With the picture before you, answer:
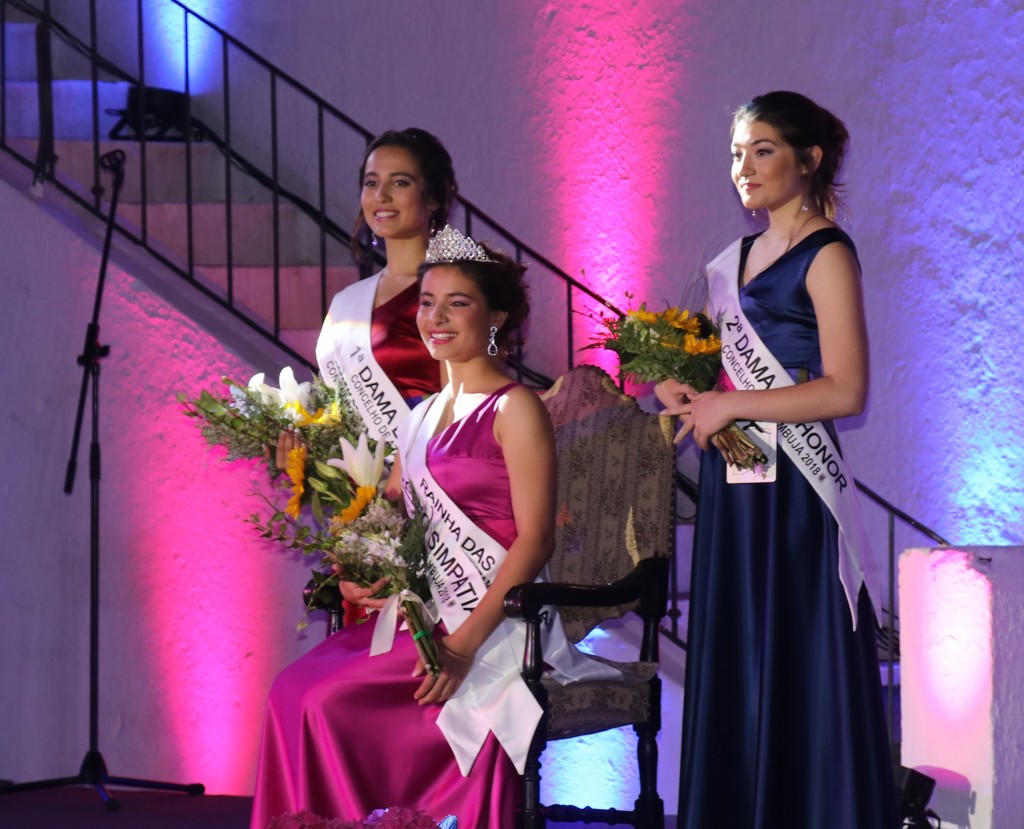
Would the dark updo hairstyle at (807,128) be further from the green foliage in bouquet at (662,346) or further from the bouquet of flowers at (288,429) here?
the bouquet of flowers at (288,429)

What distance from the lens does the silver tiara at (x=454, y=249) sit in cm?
261

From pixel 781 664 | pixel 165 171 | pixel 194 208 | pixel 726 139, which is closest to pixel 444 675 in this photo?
pixel 781 664

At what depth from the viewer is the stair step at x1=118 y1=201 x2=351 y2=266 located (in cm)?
472

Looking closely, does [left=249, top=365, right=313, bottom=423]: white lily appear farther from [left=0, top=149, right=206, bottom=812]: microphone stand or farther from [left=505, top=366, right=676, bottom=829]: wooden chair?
[left=0, top=149, right=206, bottom=812]: microphone stand

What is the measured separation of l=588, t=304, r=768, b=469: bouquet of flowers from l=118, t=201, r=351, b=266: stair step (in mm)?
2398

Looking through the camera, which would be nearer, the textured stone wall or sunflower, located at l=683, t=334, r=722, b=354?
sunflower, located at l=683, t=334, r=722, b=354

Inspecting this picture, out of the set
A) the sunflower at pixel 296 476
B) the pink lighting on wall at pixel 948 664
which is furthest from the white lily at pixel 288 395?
the pink lighting on wall at pixel 948 664

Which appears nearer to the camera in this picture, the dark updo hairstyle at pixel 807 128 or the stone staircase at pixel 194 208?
the dark updo hairstyle at pixel 807 128

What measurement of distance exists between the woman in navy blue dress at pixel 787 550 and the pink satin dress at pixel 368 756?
340mm

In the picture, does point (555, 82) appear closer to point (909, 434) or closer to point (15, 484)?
point (909, 434)

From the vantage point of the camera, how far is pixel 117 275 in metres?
3.98

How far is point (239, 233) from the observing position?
16.2 feet

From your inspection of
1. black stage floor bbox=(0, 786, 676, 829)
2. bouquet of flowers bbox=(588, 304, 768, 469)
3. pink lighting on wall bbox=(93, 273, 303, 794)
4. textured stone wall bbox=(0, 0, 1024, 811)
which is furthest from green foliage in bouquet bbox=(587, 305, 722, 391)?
textured stone wall bbox=(0, 0, 1024, 811)

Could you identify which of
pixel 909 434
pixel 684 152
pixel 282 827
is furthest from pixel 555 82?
pixel 282 827
